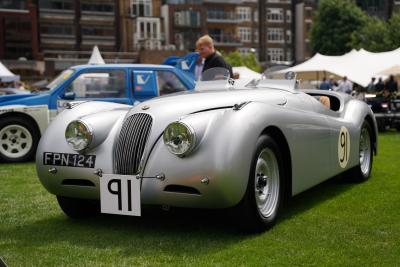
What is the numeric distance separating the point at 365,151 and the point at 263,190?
2798mm

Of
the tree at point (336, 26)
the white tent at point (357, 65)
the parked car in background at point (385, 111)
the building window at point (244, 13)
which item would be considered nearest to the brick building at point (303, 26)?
the building window at point (244, 13)

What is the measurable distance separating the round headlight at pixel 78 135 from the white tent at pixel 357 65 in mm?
17520

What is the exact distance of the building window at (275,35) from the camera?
269 feet

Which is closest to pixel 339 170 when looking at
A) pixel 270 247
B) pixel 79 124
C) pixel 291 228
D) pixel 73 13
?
pixel 291 228

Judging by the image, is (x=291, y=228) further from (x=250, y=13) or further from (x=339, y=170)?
(x=250, y=13)

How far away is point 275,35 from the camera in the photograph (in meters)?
82.8

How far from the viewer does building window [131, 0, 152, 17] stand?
64.9 m

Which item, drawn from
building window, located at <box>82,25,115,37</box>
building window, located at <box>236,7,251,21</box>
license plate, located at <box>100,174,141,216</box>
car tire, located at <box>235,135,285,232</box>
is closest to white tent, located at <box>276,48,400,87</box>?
car tire, located at <box>235,135,285,232</box>

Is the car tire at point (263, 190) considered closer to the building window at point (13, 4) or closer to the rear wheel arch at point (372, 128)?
the rear wheel arch at point (372, 128)

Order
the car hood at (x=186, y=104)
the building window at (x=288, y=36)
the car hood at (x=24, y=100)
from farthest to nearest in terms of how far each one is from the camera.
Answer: the building window at (x=288, y=36)
the car hood at (x=24, y=100)
the car hood at (x=186, y=104)

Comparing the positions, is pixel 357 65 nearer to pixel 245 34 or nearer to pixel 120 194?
pixel 120 194

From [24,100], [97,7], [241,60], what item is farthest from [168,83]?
[97,7]

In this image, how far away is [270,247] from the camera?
3.77 metres

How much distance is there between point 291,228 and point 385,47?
4384cm
